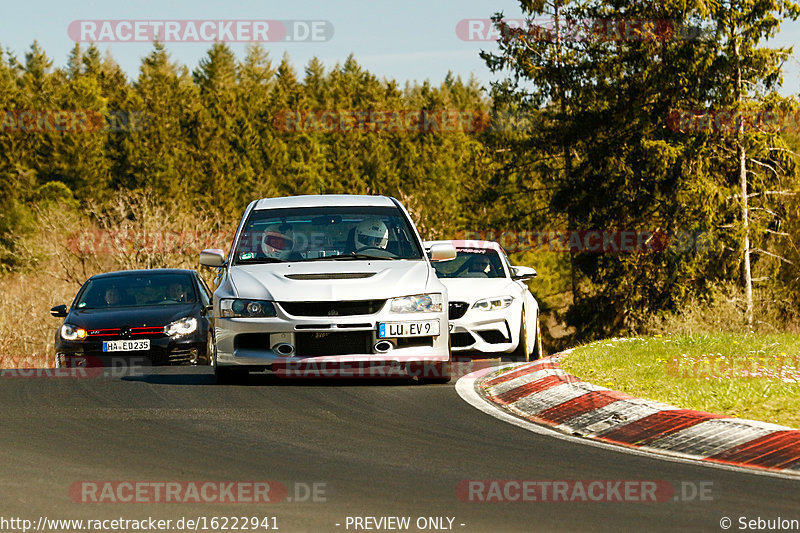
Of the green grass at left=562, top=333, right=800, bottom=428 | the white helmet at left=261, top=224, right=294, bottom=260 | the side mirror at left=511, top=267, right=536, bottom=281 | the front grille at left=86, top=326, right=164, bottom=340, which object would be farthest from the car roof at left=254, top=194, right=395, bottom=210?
the front grille at left=86, top=326, right=164, bottom=340

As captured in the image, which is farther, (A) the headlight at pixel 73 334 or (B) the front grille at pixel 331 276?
(A) the headlight at pixel 73 334

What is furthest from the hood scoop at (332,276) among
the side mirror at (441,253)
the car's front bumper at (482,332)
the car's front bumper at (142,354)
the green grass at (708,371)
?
the car's front bumper at (142,354)

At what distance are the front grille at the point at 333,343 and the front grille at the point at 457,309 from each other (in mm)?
3676

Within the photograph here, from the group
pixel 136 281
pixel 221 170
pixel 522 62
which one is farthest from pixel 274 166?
pixel 136 281

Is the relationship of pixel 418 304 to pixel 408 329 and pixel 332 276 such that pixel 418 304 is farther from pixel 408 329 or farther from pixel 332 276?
pixel 332 276

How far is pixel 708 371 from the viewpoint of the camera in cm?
987

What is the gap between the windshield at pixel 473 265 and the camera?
15164mm

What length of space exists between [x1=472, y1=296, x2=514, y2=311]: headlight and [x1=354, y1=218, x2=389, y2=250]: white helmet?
103 inches

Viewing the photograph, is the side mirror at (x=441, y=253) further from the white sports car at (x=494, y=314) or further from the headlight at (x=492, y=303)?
the headlight at (x=492, y=303)

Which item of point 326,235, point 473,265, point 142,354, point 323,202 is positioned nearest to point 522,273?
point 473,265

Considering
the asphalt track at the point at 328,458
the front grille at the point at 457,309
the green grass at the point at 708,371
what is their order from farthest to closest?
the front grille at the point at 457,309 → the green grass at the point at 708,371 → the asphalt track at the point at 328,458

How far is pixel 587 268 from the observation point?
136 feet

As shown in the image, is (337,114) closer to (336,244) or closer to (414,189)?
(414,189)

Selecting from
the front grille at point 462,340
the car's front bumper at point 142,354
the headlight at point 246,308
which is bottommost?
the car's front bumper at point 142,354
